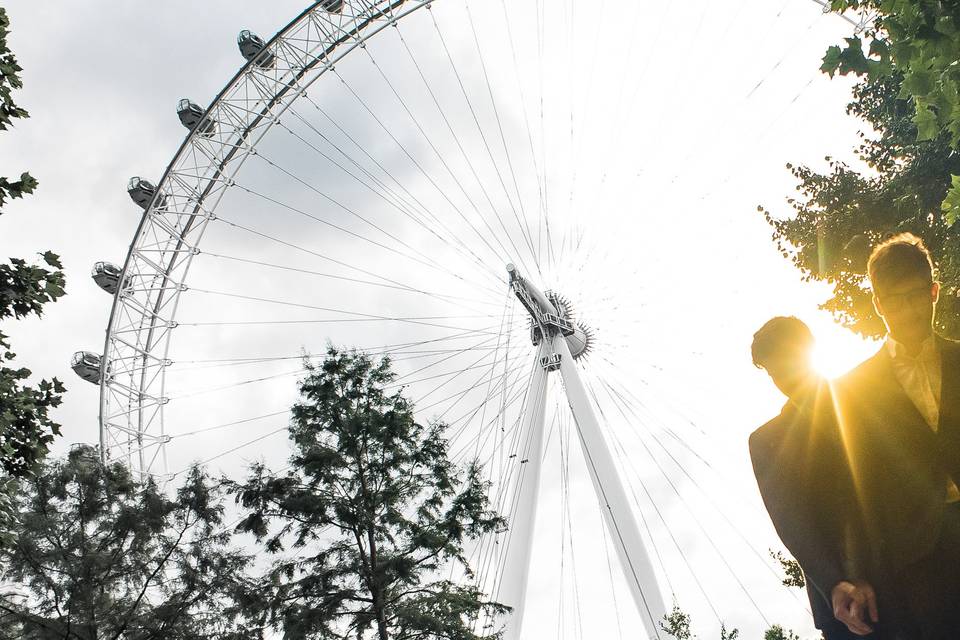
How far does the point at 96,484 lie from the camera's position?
18.2m

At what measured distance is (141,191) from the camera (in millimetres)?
30000

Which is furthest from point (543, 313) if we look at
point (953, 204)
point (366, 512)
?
point (953, 204)

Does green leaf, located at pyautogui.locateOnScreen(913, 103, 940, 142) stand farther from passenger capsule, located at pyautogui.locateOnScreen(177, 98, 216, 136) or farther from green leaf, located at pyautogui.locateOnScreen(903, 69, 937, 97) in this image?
passenger capsule, located at pyautogui.locateOnScreen(177, 98, 216, 136)

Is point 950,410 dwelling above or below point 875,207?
below

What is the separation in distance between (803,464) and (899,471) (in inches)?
11.3

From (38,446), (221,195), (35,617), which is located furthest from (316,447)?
(221,195)

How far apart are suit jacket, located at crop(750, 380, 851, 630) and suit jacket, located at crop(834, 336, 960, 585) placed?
0.05 m

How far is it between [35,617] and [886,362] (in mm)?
18277

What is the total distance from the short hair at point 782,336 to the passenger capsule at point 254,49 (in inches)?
1192

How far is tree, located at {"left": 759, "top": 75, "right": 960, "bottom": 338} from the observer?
55.2 feet

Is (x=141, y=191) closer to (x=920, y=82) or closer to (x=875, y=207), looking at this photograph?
(x=875, y=207)

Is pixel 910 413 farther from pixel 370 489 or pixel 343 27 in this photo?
pixel 343 27

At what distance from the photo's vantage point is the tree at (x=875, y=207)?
16.8 m

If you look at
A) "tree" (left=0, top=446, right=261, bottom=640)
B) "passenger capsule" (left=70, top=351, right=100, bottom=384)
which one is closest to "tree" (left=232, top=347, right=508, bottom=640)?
"tree" (left=0, top=446, right=261, bottom=640)
